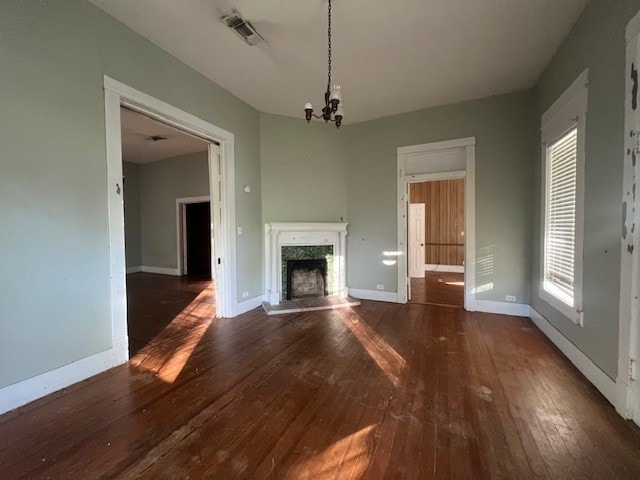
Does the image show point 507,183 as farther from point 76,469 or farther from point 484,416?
point 76,469

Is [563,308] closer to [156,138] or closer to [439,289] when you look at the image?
[439,289]

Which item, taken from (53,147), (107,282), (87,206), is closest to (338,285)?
(107,282)

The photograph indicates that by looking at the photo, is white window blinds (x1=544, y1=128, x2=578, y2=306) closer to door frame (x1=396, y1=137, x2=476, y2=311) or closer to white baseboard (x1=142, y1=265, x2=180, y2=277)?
door frame (x1=396, y1=137, x2=476, y2=311)

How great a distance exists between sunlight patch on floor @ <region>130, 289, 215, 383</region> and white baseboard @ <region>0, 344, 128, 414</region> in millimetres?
190

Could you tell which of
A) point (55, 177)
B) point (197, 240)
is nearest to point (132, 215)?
point (197, 240)

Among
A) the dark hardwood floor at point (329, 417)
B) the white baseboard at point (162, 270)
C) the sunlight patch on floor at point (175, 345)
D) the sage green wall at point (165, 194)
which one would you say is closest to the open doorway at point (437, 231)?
the dark hardwood floor at point (329, 417)

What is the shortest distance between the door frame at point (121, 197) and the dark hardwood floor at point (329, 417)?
725 mm

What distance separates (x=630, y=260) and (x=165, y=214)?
8.50 m

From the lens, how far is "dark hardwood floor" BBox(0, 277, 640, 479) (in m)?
1.41

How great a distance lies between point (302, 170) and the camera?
470 centimetres

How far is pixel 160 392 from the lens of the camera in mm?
2072

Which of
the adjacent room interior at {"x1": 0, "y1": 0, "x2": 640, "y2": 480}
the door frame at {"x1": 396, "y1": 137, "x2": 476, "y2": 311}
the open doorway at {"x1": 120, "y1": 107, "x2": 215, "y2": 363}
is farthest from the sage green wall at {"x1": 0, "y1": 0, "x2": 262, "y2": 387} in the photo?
the door frame at {"x1": 396, "y1": 137, "x2": 476, "y2": 311}

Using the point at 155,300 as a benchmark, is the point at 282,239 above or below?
above

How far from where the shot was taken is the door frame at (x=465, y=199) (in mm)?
4020
